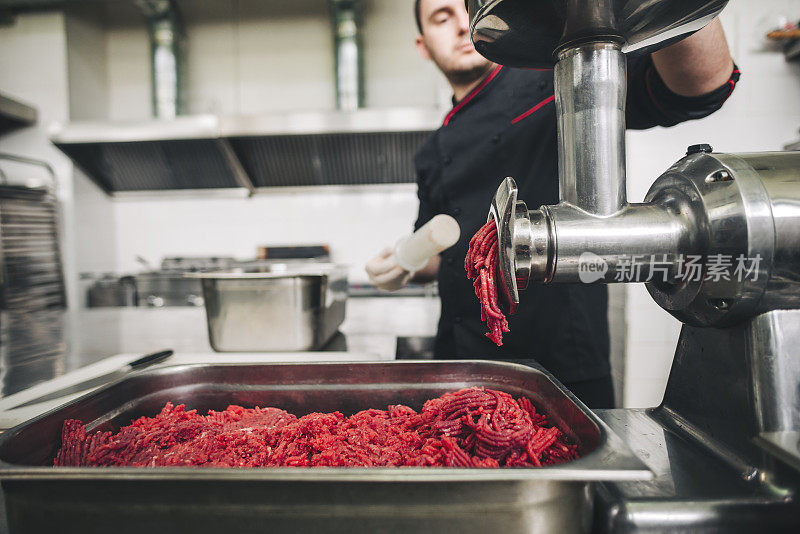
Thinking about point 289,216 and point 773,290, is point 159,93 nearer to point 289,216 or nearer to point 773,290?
point 289,216

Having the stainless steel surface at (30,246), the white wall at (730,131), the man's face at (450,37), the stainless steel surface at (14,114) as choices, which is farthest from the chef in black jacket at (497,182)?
the stainless steel surface at (14,114)

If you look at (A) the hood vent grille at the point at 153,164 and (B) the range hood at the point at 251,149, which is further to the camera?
(A) the hood vent grille at the point at 153,164

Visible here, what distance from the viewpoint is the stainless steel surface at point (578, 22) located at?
0.55 meters

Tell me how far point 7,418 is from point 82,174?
13.6 feet

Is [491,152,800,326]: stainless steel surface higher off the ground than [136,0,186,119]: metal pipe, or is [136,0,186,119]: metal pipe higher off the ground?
[136,0,186,119]: metal pipe

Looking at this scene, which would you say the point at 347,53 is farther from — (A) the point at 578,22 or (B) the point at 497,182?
(A) the point at 578,22

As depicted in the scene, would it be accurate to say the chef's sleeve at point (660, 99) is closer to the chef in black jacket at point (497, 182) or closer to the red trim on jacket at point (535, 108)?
the chef in black jacket at point (497, 182)

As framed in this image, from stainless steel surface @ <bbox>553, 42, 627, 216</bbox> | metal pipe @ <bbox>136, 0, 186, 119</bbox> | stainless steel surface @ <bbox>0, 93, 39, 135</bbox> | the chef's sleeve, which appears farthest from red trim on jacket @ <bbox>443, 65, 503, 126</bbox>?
stainless steel surface @ <bbox>0, 93, 39, 135</bbox>

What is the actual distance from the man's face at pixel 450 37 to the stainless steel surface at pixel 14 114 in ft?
13.3

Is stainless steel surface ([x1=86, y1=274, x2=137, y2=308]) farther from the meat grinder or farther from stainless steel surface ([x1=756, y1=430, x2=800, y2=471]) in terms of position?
stainless steel surface ([x1=756, y1=430, x2=800, y2=471])

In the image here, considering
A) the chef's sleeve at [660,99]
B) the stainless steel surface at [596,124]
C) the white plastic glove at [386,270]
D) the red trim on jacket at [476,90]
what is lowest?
the white plastic glove at [386,270]

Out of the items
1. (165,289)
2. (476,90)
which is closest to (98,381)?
(476,90)

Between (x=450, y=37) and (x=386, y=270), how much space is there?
815 mm

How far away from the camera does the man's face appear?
1.38 metres
